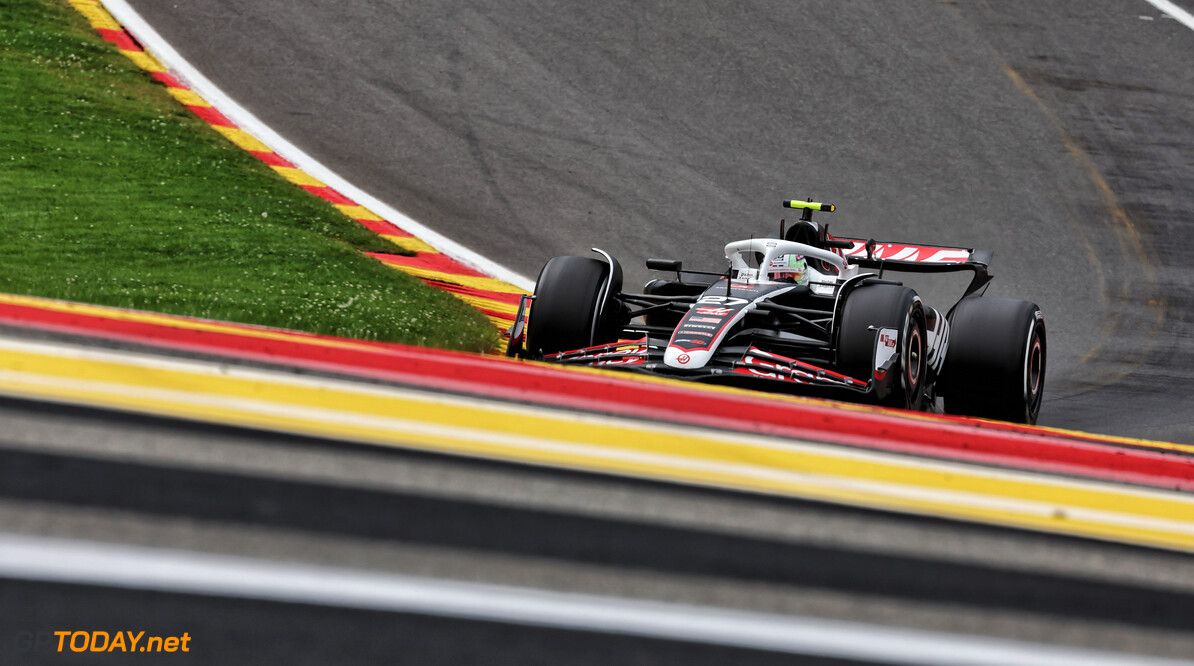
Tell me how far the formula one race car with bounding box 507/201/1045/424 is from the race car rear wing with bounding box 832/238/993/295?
482 mm

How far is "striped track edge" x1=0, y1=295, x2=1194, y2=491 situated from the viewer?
3688 mm

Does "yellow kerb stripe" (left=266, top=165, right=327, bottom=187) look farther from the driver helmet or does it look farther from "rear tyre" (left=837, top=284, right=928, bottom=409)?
"rear tyre" (left=837, top=284, right=928, bottom=409)

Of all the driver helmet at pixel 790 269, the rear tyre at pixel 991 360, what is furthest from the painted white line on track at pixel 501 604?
the driver helmet at pixel 790 269

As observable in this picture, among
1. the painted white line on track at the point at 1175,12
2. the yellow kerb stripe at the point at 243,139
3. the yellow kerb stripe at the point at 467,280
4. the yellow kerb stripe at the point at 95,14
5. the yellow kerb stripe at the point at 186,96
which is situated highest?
the painted white line on track at the point at 1175,12

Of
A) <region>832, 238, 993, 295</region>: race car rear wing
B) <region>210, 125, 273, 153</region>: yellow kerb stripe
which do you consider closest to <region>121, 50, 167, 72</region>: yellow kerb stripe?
<region>210, 125, 273, 153</region>: yellow kerb stripe

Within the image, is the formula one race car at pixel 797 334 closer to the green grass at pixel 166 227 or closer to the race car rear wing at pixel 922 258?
the race car rear wing at pixel 922 258

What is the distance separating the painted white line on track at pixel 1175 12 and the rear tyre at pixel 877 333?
513 inches

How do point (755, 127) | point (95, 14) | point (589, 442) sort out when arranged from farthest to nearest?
point (95, 14)
point (755, 127)
point (589, 442)

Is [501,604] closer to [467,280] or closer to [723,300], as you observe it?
[723,300]

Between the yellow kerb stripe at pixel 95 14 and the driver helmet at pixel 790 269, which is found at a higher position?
the yellow kerb stripe at pixel 95 14

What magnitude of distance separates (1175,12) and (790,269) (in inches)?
511

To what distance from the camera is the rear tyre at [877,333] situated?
6.12 meters

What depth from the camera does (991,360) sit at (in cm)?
652

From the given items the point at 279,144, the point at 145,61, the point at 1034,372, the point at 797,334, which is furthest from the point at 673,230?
the point at 145,61
